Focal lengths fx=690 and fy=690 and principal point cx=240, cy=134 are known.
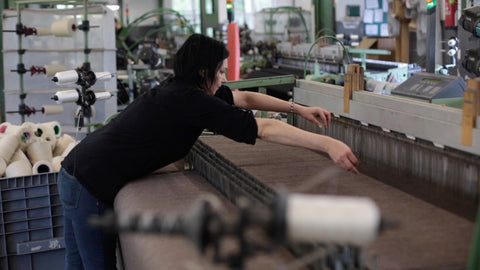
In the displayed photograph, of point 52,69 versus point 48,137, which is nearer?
point 48,137

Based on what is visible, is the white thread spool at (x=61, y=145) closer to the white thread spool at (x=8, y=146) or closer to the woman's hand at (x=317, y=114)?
the white thread spool at (x=8, y=146)

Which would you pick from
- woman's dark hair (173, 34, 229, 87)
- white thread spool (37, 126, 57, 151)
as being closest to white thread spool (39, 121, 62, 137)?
white thread spool (37, 126, 57, 151)

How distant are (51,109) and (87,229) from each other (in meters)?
3.52

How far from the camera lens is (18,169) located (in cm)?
344

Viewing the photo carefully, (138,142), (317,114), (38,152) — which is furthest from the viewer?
(38,152)

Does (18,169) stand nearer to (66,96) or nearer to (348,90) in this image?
(66,96)

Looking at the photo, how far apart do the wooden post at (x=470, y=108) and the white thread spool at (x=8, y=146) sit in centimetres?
247

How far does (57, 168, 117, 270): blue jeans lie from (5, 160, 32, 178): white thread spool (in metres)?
1.00

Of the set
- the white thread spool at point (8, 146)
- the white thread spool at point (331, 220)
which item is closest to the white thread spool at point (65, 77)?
the white thread spool at point (8, 146)

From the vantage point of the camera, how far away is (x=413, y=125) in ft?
7.06

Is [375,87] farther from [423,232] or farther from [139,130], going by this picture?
[423,232]

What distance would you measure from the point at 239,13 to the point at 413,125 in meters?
12.1

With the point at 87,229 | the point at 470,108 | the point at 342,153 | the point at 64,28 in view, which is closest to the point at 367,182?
the point at 342,153

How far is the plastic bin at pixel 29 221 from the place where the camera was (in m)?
3.22
